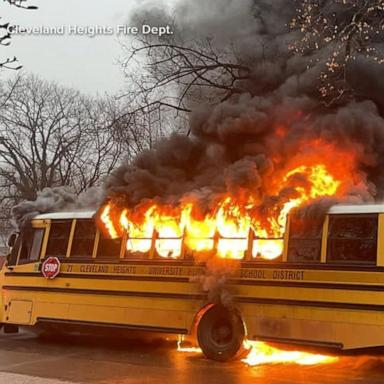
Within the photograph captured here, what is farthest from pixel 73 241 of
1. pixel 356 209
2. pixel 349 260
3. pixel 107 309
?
pixel 356 209

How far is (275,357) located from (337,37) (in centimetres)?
525

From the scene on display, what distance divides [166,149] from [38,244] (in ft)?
10.3

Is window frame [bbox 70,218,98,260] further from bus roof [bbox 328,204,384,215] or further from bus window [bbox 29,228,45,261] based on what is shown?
bus roof [bbox 328,204,384,215]

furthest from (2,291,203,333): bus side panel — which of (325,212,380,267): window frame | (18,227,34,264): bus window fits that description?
(325,212,380,267): window frame

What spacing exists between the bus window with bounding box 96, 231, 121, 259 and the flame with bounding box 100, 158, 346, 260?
6.6 inches

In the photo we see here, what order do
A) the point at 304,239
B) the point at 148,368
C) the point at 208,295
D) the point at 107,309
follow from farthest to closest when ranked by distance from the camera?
the point at 107,309 < the point at 208,295 < the point at 304,239 < the point at 148,368

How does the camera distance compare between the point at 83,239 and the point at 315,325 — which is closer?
the point at 315,325

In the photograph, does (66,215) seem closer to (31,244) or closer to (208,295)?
(31,244)

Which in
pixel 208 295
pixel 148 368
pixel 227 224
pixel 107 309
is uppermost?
pixel 227 224

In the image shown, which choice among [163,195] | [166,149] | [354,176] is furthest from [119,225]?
[354,176]

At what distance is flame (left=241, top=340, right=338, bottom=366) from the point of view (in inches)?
337

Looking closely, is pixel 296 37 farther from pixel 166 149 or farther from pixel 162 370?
pixel 162 370

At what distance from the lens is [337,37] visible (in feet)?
28.7

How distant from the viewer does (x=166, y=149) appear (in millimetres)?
10547
